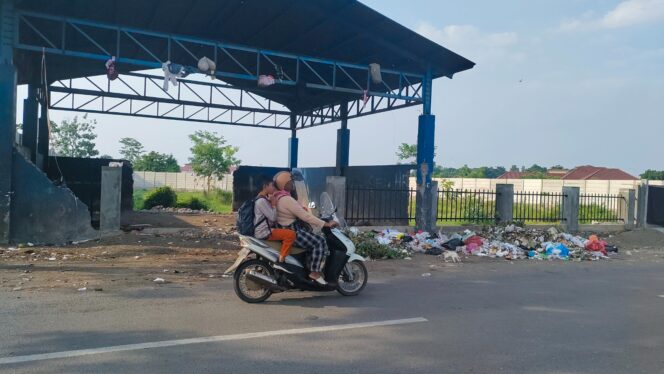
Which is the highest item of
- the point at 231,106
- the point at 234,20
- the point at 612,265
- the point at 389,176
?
the point at 234,20

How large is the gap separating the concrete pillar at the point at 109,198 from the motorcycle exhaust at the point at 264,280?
7.47m

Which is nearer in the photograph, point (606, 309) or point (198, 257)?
point (606, 309)

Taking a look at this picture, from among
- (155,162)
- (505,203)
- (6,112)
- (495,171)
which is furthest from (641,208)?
(495,171)

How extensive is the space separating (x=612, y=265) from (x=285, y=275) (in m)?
8.85

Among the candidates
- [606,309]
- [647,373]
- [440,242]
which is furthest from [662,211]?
[647,373]

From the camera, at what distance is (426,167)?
1680 centimetres

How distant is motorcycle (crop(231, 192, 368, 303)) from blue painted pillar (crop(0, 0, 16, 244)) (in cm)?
769

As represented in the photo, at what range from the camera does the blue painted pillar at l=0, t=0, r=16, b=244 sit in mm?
11891

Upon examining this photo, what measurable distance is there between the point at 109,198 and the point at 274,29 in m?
7.15

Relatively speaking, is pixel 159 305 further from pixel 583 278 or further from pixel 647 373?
pixel 583 278

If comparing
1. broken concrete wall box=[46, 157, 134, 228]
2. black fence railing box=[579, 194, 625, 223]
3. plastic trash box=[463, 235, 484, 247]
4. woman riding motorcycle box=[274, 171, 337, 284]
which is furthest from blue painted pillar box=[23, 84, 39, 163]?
black fence railing box=[579, 194, 625, 223]

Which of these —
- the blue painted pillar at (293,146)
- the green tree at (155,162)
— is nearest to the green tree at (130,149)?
the green tree at (155,162)

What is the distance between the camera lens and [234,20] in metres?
15.8

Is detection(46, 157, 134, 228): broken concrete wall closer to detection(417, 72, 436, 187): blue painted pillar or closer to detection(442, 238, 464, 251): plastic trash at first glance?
detection(417, 72, 436, 187): blue painted pillar
